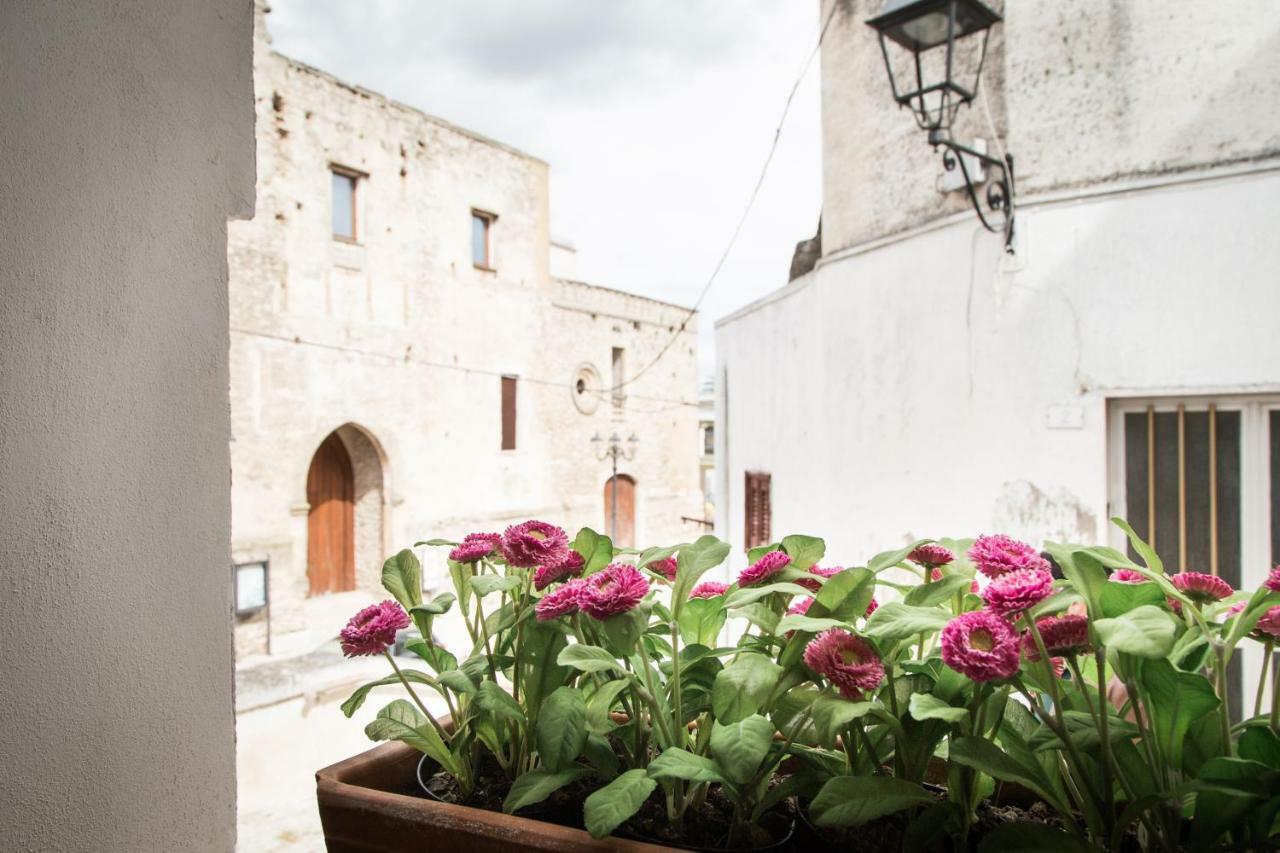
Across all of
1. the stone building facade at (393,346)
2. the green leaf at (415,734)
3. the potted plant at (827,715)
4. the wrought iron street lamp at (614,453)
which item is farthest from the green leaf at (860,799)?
the wrought iron street lamp at (614,453)

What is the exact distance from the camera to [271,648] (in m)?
8.47

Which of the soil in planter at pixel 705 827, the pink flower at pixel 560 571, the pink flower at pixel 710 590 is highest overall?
the pink flower at pixel 560 571

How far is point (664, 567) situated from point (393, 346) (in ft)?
31.9

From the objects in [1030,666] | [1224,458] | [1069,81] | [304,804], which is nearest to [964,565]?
[1030,666]

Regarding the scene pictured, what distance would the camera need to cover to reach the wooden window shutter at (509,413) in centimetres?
1163

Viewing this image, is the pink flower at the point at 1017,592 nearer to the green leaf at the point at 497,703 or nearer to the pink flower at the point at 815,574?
the pink flower at the point at 815,574

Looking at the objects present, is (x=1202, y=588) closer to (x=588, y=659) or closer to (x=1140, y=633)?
(x=1140, y=633)

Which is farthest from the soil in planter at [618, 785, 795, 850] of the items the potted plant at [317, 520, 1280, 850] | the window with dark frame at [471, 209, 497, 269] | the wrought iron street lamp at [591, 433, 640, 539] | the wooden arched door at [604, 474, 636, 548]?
the wooden arched door at [604, 474, 636, 548]

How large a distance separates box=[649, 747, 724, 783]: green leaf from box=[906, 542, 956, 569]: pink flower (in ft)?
0.84

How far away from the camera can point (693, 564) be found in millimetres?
710

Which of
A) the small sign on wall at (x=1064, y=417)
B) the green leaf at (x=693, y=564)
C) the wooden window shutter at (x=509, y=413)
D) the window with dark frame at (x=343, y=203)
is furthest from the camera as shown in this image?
the wooden window shutter at (x=509, y=413)

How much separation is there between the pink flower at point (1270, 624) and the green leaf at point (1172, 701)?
0.08 meters

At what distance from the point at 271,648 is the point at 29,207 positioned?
8803mm

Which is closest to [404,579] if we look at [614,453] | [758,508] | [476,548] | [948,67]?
[476,548]
